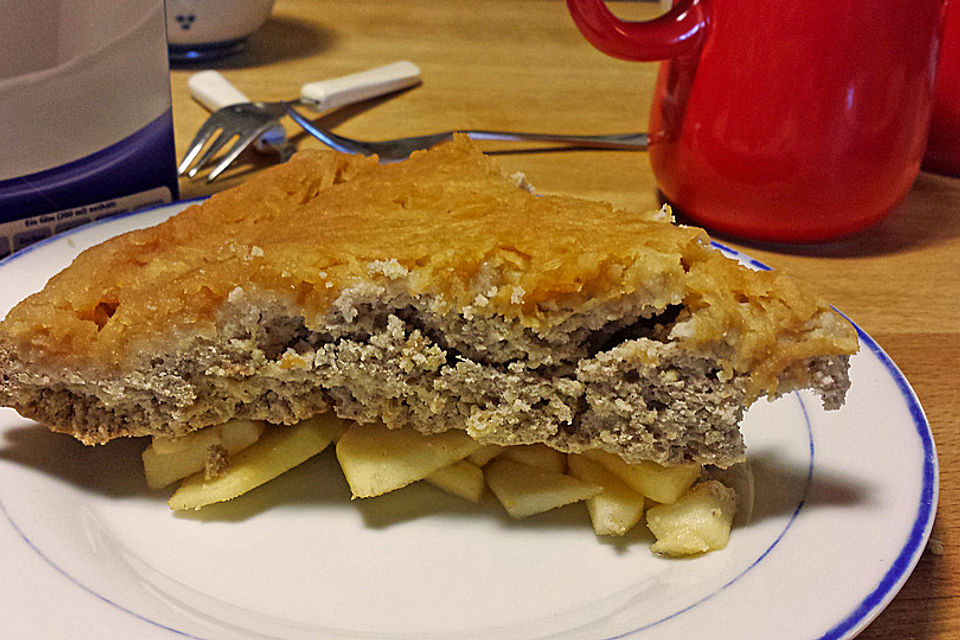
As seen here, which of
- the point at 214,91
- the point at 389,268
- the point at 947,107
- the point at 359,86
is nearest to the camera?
the point at 389,268

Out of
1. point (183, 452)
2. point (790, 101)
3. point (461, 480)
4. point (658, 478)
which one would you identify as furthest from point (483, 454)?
point (790, 101)

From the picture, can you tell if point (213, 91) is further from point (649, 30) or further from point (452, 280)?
point (452, 280)

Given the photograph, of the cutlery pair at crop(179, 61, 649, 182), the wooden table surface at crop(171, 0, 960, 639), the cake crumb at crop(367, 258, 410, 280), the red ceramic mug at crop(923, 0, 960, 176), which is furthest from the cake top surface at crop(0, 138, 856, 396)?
the red ceramic mug at crop(923, 0, 960, 176)

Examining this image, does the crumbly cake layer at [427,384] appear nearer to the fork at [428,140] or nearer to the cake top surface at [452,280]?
the cake top surface at [452,280]

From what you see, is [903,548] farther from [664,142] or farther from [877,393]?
[664,142]

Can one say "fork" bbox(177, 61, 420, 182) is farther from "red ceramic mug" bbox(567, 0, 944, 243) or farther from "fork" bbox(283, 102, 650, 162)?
"red ceramic mug" bbox(567, 0, 944, 243)

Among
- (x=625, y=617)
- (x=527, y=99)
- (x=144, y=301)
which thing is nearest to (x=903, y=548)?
(x=625, y=617)
